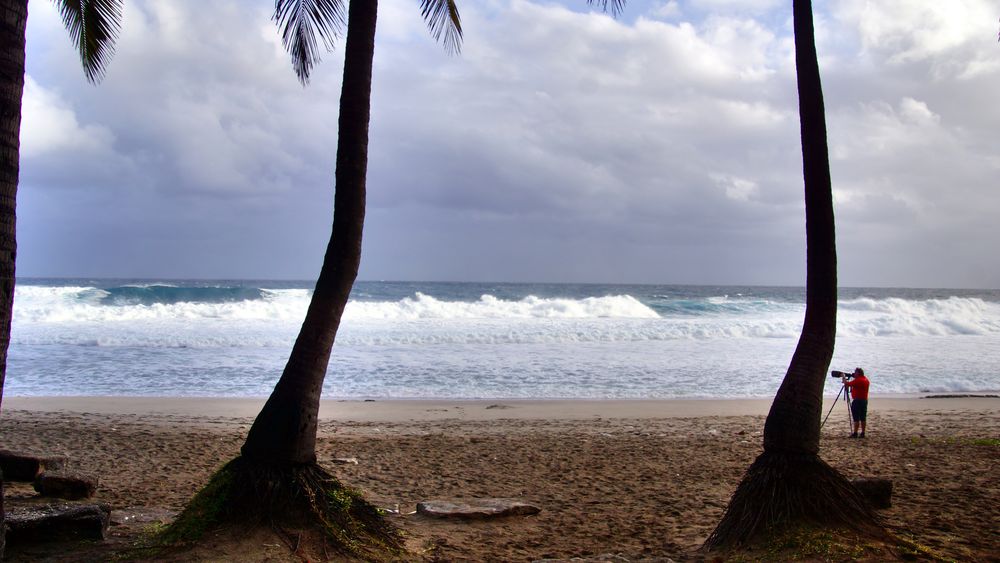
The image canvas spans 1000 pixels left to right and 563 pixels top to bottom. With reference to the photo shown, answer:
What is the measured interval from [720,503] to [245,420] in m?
8.26

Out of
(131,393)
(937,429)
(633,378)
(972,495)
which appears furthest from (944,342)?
(131,393)

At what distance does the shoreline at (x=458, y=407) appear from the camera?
1375 cm

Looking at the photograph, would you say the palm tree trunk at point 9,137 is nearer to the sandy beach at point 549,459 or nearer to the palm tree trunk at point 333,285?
the palm tree trunk at point 333,285

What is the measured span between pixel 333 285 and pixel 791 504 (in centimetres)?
364

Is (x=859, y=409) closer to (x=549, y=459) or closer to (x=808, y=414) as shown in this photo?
(x=549, y=459)

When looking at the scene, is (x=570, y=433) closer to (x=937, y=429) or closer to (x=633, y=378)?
(x=937, y=429)

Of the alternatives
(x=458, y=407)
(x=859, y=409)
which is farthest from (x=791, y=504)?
(x=458, y=407)

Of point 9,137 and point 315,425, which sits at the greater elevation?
point 9,137

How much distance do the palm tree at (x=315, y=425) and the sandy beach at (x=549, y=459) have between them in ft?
1.30

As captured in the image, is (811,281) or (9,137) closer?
(9,137)

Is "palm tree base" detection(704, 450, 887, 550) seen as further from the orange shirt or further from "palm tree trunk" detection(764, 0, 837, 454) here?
the orange shirt

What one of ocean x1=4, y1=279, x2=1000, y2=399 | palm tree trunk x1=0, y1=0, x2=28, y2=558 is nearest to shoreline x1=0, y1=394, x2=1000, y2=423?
ocean x1=4, y1=279, x2=1000, y2=399

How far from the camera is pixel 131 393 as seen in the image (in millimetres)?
16125

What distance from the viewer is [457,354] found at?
24.0m
